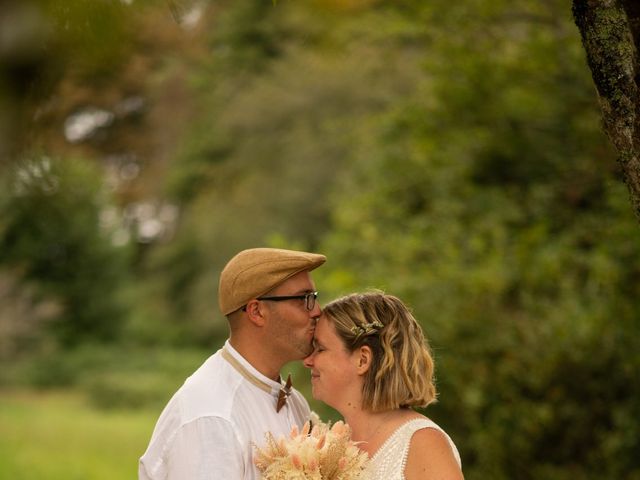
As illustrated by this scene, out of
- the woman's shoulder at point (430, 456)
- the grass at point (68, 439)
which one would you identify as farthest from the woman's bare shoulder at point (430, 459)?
the grass at point (68, 439)

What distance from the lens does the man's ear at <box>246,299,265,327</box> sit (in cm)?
309

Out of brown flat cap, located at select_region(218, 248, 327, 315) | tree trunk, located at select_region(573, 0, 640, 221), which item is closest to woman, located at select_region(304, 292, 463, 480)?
brown flat cap, located at select_region(218, 248, 327, 315)

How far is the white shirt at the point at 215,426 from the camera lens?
8.92ft

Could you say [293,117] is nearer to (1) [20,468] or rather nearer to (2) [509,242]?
(1) [20,468]

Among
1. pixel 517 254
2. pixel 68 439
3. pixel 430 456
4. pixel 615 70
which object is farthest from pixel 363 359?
pixel 68 439

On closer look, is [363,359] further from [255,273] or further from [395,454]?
[255,273]

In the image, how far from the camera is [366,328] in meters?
3.16

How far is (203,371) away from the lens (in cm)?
300

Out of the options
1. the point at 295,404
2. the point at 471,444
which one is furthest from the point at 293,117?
the point at 295,404

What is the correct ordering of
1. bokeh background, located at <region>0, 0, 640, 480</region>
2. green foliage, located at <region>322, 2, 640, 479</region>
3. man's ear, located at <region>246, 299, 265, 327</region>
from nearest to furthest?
Result: 1. bokeh background, located at <region>0, 0, 640, 480</region>
2. man's ear, located at <region>246, 299, 265, 327</region>
3. green foliage, located at <region>322, 2, 640, 479</region>

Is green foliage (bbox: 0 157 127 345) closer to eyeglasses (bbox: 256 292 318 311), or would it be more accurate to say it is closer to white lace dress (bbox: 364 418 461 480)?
eyeglasses (bbox: 256 292 318 311)

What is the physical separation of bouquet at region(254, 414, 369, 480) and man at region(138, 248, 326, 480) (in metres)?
0.08

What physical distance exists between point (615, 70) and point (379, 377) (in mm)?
1358

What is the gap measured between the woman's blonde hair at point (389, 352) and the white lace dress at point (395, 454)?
90 mm
